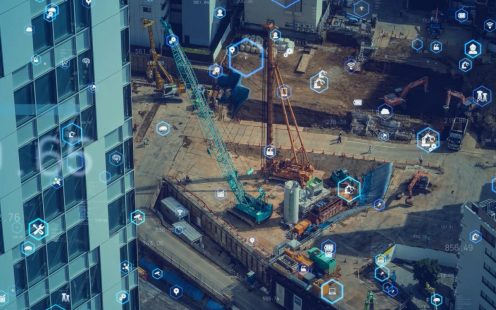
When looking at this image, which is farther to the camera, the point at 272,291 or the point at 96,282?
the point at 272,291

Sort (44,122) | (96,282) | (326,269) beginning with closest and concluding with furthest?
(44,122)
(96,282)
(326,269)

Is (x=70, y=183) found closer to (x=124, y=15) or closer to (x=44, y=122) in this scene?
(x=44, y=122)

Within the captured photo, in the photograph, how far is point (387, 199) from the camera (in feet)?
472

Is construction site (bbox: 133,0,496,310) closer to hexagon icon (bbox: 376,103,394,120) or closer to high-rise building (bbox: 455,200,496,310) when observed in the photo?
hexagon icon (bbox: 376,103,394,120)

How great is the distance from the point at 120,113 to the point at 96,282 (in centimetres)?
763

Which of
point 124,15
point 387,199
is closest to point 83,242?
point 124,15

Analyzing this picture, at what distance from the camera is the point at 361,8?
190m

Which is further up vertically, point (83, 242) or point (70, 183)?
point (70, 183)

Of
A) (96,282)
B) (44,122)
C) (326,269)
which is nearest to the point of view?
(44,122)
